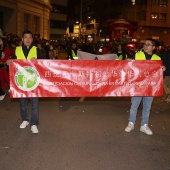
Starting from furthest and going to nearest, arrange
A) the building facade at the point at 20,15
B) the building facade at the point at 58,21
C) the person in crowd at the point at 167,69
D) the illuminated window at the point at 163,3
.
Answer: the building facade at the point at 58,21, the illuminated window at the point at 163,3, the building facade at the point at 20,15, the person in crowd at the point at 167,69

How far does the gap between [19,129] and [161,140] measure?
9.20 ft

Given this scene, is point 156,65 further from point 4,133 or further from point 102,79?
point 4,133

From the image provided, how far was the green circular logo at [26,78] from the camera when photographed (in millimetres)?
6215

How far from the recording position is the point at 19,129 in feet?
21.6

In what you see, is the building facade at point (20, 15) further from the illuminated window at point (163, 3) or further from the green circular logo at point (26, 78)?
the illuminated window at point (163, 3)

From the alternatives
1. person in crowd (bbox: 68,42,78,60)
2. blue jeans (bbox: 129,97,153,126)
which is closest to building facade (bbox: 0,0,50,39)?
person in crowd (bbox: 68,42,78,60)

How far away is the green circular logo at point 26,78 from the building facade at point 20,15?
21325mm

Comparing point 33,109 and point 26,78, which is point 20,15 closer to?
point 26,78

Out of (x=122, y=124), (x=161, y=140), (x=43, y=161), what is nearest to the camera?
(x=43, y=161)

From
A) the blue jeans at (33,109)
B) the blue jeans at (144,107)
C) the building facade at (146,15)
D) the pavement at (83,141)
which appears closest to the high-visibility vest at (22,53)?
the blue jeans at (33,109)

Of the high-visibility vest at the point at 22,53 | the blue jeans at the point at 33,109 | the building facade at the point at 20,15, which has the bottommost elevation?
the blue jeans at the point at 33,109

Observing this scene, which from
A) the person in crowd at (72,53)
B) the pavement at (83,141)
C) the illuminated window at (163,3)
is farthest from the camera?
the illuminated window at (163,3)

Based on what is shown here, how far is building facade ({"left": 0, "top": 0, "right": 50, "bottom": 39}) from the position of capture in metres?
28.6

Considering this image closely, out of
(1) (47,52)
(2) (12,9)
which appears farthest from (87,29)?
(1) (47,52)
